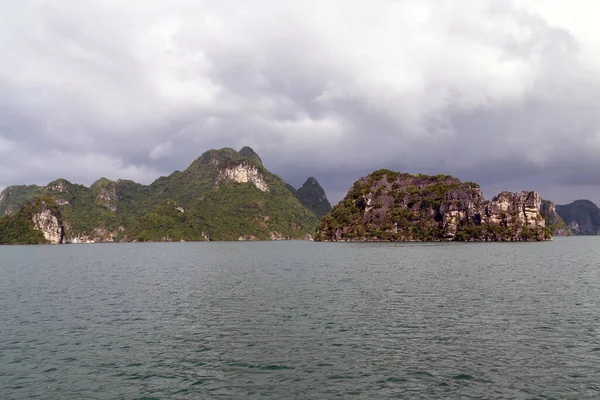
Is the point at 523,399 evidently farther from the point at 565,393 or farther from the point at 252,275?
the point at 252,275

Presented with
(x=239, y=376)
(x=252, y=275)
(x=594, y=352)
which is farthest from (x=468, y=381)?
(x=252, y=275)

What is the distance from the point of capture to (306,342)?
99.6ft

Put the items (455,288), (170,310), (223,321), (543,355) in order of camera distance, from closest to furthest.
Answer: (543,355)
(223,321)
(170,310)
(455,288)

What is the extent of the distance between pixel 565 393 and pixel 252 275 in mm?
58479

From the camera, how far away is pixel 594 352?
2727 centimetres

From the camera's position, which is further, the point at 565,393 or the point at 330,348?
the point at 330,348

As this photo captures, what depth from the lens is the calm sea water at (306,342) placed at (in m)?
22.3

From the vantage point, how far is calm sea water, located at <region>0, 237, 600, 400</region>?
73.3ft

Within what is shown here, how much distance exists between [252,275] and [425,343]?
159 feet

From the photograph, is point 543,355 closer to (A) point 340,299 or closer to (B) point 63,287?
(A) point 340,299

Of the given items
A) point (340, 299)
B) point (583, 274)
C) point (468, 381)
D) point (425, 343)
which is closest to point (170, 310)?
point (340, 299)

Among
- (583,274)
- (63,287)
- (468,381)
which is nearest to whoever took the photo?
(468,381)

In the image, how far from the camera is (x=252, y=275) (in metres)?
74.8

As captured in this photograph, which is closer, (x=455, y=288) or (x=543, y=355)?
(x=543, y=355)
